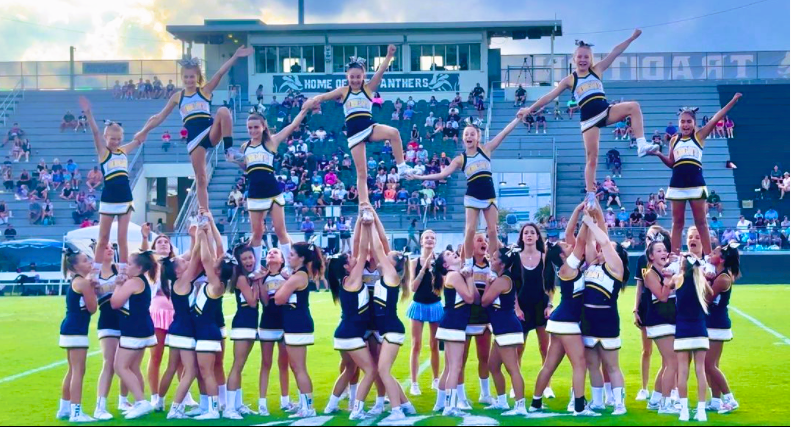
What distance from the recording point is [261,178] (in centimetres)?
1120

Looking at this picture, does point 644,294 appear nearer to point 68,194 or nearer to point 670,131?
point 670,131

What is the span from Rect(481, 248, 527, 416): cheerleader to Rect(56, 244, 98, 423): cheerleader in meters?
3.71

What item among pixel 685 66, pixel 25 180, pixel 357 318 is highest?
pixel 685 66

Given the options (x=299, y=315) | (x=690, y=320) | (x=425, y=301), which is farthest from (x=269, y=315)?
(x=690, y=320)

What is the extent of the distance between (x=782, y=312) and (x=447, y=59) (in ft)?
75.4

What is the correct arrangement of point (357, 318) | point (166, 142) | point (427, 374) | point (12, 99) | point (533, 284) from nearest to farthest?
1. point (357, 318)
2. point (533, 284)
3. point (427, 374)
4. point (166, 142)
5. point (12, 99)

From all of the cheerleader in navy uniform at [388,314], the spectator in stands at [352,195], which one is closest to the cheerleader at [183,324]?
the cheerleader in navy uniform at [388,314]

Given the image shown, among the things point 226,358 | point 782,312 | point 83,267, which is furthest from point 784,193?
point 83,267

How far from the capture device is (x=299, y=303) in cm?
1025

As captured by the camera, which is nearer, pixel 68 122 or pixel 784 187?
pixel 784 187

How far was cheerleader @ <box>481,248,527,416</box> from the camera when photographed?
1014 centimetres

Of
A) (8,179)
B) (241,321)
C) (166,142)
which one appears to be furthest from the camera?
(166,142)

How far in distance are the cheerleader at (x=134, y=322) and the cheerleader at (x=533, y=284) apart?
3570 millimetres

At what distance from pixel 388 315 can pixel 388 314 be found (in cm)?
1
